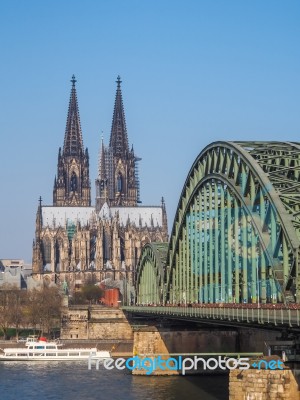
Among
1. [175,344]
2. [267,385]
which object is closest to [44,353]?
[175,344]

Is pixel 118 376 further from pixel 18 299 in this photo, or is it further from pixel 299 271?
pixel 18 299

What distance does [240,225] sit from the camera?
8094cm

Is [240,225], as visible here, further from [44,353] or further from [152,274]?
[44,353]

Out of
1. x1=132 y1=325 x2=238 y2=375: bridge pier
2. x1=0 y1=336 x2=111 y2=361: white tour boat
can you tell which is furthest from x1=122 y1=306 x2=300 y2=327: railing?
x1=0 y1=336 x2=111 y2=361: white tour boat

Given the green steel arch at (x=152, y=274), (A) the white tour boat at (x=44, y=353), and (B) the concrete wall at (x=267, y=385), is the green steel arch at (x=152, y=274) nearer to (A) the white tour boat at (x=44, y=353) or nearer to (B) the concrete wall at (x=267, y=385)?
(A) the white tour boat at (x=44, y=353)

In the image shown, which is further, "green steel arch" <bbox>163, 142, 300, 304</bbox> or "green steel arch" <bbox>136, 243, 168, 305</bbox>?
"green steel arch" <bbox>136, 243, 168, 305</bbox>

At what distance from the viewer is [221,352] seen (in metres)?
106

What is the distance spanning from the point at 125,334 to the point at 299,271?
105763mm

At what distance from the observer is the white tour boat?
136750 mm

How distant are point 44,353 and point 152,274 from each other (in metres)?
17.3

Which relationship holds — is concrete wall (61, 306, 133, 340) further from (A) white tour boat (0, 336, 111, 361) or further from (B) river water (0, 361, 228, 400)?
(B) river water (0, 361, 228, 400)

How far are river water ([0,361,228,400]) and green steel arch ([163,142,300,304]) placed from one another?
24.1 feet

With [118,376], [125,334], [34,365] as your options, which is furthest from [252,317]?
[125,334]

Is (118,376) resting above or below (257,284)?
below
